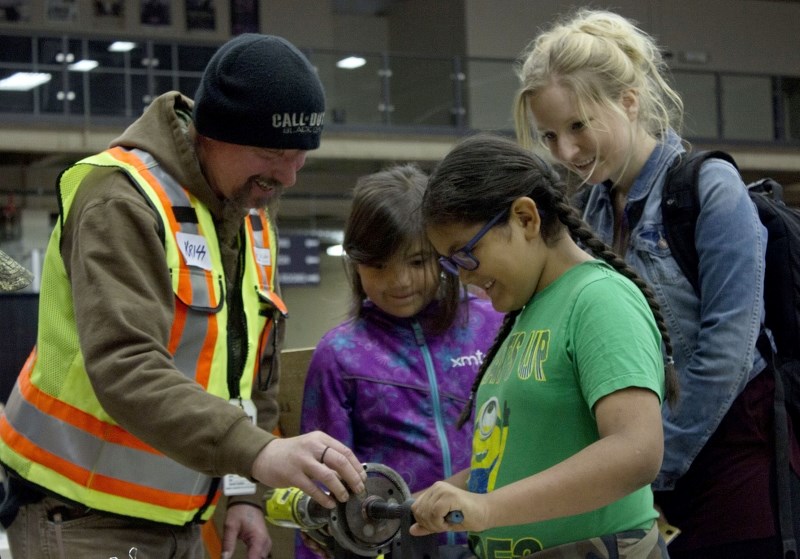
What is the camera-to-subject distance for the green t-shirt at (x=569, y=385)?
164 centimetres

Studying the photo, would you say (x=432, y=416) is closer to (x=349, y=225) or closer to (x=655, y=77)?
(x=349, y=225)

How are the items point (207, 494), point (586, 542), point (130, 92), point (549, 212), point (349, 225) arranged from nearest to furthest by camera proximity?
point (586, 542) < point (549, 212) < point (207, 494) < point (349, 225) < point (130, 92)

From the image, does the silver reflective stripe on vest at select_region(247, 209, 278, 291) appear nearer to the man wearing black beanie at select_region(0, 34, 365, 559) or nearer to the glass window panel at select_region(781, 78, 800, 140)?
the man wearing black beanie at select_region(0, 34, 365, 559)

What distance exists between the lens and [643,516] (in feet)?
5.71

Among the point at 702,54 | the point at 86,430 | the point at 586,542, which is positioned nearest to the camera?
the point at 586,542

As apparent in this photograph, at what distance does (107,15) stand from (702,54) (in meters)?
8.82

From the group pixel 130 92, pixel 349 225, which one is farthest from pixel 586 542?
pixel 130 92

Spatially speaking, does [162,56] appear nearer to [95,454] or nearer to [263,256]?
[263,256]

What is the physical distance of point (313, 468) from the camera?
1822 millimetres

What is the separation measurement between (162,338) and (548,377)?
0.68 m

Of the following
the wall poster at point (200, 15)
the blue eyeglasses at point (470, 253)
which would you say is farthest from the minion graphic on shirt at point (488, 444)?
the wall poster at point (200, 15)

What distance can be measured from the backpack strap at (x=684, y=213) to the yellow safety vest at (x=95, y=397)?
2.79 feet

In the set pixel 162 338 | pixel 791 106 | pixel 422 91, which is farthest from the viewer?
pixel 791 106

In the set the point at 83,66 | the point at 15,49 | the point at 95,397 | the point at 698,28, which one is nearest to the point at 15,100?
the point at 15,49
